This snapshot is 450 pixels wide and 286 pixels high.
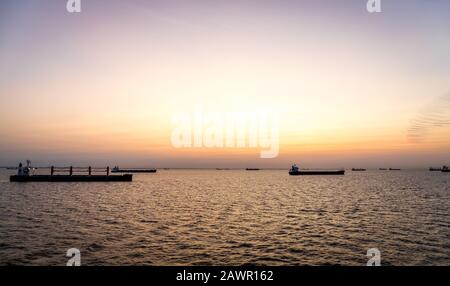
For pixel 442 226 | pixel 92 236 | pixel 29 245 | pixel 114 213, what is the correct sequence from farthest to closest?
pixel 114 213 → pixel 442 226 → pixel 92 236 → pixel 29 245

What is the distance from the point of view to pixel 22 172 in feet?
237

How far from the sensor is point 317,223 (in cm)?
2612

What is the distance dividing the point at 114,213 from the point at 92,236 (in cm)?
1062

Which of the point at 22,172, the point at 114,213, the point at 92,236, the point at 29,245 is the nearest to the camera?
the point at 29,245

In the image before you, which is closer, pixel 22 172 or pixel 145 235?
pixel 145 235
